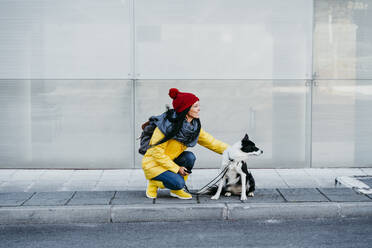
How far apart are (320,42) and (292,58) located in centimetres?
58

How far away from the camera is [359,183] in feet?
24.8

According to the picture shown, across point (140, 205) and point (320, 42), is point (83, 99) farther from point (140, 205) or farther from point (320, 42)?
point (320, 42)

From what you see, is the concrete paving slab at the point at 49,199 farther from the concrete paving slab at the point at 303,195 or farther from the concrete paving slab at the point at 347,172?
the concrete paving slab at the point at 347,172

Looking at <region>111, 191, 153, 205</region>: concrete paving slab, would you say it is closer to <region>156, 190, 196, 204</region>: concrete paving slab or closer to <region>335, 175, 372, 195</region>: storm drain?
<region>156, 190, 196, 204</region>: concrete paving slab

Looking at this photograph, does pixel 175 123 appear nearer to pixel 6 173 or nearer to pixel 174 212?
pixel 174 212

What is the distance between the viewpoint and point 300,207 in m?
6.35

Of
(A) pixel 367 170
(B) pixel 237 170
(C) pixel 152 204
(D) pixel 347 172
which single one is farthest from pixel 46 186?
(A) pixel 367 170

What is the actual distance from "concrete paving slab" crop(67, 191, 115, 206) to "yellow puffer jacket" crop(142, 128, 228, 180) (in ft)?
2.20

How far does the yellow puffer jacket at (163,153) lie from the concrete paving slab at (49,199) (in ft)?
3.77

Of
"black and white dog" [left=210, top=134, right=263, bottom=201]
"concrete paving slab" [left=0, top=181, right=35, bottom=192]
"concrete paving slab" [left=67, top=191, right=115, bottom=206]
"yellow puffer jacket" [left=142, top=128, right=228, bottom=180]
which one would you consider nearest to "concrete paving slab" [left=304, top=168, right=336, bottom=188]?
A: "black and white dog" [left=210, top=134, right=263, bottom=201]

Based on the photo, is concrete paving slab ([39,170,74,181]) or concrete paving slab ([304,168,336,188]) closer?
concrete paving slab ([304,168,336,188])

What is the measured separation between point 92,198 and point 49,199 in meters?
0.55

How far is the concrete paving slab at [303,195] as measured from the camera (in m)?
6.62

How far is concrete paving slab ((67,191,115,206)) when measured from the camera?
21.2 ft
